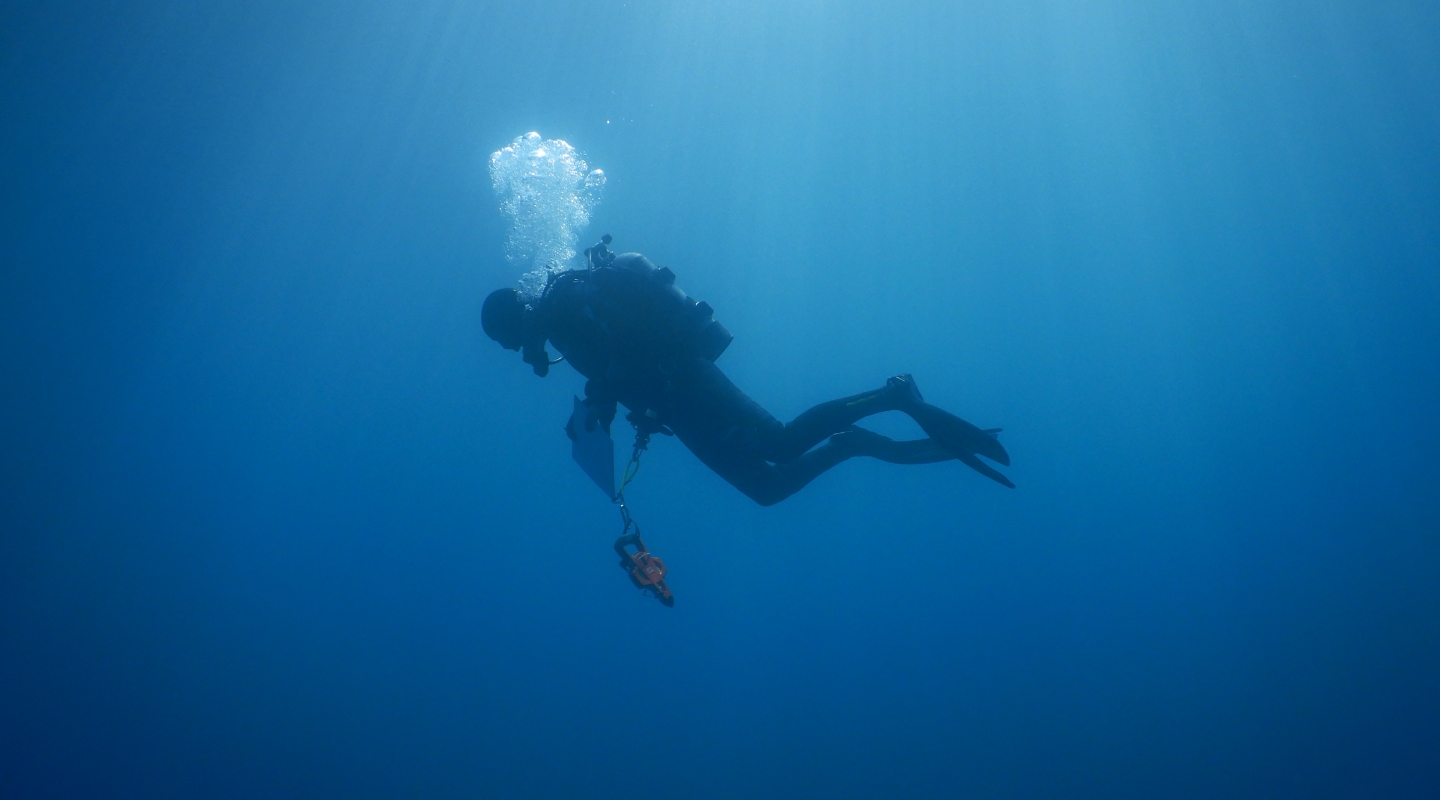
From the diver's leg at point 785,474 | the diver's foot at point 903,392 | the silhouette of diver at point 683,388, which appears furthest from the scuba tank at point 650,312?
the diver's foot at point 903,392

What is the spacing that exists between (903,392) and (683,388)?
132 centimetres

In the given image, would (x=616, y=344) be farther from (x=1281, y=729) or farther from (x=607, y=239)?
(x=1281, y=729)

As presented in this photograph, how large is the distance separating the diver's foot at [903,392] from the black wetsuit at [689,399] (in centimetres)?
3

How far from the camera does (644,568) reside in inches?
138

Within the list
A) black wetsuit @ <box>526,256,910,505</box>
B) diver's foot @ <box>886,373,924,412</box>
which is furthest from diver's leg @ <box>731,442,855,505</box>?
diver's foot @ <box>886,373,924,412</box>

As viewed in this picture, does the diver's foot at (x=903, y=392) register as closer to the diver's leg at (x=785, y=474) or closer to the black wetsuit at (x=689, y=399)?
the black wetsuit at (x=689, y=399)

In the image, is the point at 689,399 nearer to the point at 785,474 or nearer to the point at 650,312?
the point at 650,312

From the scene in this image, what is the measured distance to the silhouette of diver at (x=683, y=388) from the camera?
10.7ft

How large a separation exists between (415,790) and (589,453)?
27894 mm

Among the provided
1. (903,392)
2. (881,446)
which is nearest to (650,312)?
(903,392)

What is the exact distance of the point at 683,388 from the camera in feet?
11.3

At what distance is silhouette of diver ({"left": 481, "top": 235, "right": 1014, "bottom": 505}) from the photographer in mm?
3254

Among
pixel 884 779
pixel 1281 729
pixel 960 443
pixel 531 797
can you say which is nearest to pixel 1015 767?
pixel 884 779

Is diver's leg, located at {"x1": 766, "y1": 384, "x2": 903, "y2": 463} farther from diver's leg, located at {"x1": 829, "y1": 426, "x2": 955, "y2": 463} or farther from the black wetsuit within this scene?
diver's leg, located at {"x1": 829, "y1": 426, "x2": 955, "y2": 463}
